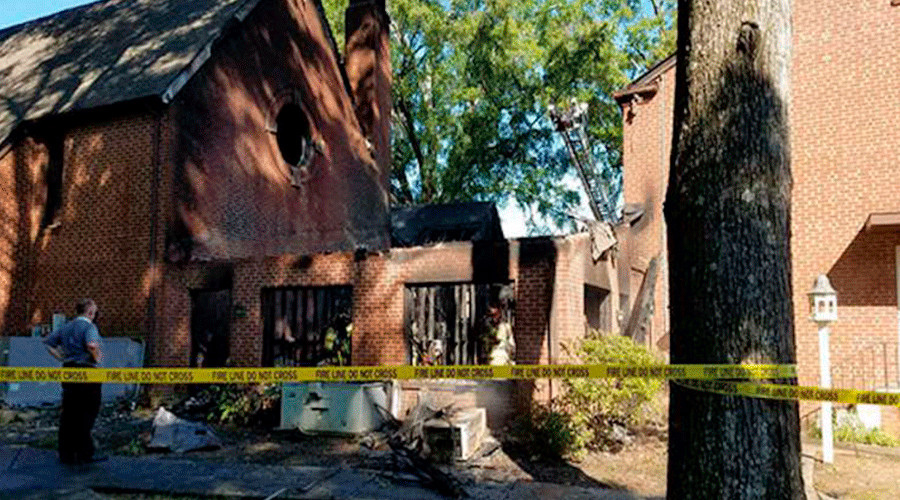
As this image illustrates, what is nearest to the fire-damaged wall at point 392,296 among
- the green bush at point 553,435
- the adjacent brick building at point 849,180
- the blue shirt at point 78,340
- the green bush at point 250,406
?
the green bush at point 553,435

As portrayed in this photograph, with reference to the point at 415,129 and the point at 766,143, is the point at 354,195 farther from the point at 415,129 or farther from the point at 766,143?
the point at 766,143

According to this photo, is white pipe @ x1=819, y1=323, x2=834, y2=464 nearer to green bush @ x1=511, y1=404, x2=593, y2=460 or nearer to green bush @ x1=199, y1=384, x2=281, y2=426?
green bush @ x1=511, y1=404, x2=593, y2=460

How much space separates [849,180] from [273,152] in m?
11.5

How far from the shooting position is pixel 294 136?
1822 cm

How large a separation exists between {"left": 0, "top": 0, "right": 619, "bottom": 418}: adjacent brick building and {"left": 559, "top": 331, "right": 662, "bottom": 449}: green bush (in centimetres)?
59

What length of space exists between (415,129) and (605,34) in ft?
27.5

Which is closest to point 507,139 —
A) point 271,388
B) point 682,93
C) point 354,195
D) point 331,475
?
point 354,195

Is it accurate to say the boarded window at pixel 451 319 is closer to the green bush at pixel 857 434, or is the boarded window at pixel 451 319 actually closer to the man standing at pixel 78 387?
the man standing at pixel 78 387

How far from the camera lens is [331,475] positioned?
7.51 m

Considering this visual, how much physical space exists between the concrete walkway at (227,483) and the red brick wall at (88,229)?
5670 millimetres

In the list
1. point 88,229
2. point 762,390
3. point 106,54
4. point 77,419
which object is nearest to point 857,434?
point 762,390

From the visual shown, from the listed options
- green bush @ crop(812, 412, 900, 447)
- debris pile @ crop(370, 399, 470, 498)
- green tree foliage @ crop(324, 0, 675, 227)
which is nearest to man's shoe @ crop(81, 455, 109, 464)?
debris pile @ crop(370, 399, 470, 498)

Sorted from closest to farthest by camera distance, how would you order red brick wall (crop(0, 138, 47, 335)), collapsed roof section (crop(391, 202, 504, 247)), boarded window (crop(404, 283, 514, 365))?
boarded window (crop(404, 283, 514, 365))
red brick wall (crop(0, 138, 47, 335))
collapsed roof section (crop(391, 202, 504, 247))

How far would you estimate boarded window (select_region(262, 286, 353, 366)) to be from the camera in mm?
12227
